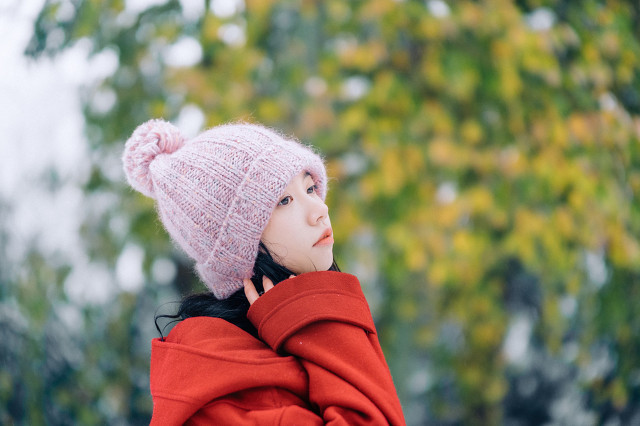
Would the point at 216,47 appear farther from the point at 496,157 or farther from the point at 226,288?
the point at 226,288

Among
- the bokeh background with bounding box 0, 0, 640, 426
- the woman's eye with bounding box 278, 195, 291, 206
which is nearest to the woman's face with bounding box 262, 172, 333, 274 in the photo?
the woman's eye with bounding box 278, 195, 291, 206

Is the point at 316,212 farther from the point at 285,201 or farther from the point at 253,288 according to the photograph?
the point at 253,288

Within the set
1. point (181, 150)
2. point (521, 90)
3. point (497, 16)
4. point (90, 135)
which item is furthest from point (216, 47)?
point (181, 150)

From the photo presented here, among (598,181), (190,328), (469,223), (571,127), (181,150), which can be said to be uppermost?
(181,150)

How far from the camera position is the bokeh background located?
7.65ft

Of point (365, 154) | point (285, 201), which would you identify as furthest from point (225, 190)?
point (365, 154)

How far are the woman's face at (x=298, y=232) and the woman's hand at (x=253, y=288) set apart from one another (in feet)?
0.12

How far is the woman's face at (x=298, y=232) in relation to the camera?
100 centimetres

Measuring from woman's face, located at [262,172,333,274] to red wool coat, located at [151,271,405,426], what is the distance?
0.06m

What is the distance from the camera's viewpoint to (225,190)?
98 cm

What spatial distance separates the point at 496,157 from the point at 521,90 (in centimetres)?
32

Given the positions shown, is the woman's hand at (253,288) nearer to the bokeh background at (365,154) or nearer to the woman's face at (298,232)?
the woman's face at (298,232)

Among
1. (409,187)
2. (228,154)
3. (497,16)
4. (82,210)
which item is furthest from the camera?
(82,210)

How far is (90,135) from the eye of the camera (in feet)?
8.37
